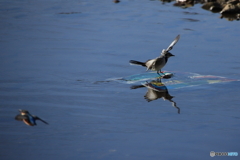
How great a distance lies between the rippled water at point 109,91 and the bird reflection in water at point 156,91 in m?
0.11

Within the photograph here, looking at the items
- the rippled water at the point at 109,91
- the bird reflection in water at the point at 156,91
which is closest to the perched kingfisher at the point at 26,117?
the rippled water at the point at 109,91

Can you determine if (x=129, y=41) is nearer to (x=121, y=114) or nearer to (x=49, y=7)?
(x=121, y=114)

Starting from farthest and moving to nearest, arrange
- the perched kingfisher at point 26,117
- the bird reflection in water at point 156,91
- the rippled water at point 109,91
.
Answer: the bird reflection in water at point 156,91
the rippled water at point 109,91
the perched kingfisher at point 26,117

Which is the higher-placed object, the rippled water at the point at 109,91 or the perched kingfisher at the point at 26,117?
the perched kingfisher at the point at 26,117

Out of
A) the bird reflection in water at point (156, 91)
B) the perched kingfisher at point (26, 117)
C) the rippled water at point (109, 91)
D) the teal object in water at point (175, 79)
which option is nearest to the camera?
the perched kingfisher at point (26, 117)

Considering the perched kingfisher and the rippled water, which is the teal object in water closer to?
the rippled water

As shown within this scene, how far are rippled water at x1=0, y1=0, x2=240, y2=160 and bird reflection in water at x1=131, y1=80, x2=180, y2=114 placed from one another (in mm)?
114

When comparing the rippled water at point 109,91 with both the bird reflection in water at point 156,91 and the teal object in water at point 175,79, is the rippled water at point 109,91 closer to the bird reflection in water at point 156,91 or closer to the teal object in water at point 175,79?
the bird reflection in water at point 156,91

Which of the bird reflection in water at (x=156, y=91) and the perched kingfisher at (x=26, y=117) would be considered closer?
the perched kingfisher at (x=26, y=117)

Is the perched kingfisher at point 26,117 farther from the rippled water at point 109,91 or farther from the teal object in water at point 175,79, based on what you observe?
the teal object in water at point 175,79

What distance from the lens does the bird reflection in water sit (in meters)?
7.16

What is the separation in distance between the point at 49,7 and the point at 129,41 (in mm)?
6033

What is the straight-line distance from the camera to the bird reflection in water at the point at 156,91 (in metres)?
7.16

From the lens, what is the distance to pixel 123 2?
17156 mm
